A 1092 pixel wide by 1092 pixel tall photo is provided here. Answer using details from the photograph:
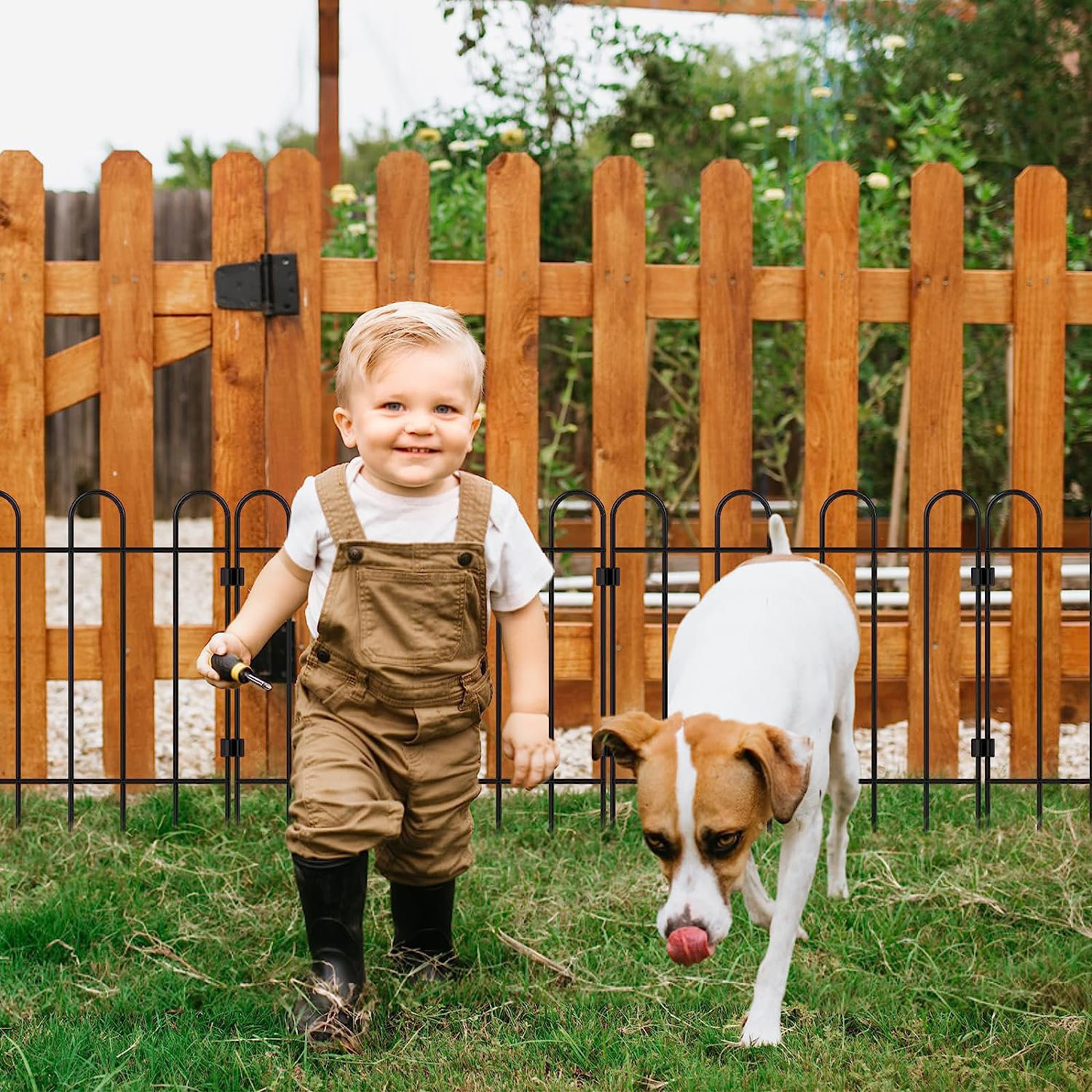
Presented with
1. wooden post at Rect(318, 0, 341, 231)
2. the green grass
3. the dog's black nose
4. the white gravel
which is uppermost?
wooden post at Rect(318, 0, 341, 231)

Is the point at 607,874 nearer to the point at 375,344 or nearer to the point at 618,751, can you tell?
the point at 618,751

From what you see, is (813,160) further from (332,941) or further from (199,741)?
(332,941)

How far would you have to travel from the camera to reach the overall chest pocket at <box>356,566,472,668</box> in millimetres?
2527

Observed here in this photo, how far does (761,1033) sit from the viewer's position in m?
2.44

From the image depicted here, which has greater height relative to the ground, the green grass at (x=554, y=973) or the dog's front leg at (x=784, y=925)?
the dog's front leg at (x=784, y=925)

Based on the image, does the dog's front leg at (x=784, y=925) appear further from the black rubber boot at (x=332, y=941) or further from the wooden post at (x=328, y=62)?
the wooden post at (x=328, y=62)

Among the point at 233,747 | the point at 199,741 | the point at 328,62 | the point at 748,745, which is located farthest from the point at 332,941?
the point at 328,62

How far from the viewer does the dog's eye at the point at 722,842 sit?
2025 millimetres

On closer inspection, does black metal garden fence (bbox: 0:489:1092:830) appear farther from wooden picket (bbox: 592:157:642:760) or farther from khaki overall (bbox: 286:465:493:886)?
khaki overall (bbox: 286:465:493:886)

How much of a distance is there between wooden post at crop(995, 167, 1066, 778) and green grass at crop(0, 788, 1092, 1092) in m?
0.65

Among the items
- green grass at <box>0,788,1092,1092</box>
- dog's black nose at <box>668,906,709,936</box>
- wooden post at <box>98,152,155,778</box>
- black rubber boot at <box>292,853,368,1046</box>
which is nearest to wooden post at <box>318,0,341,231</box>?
wooden post at <box>98,152,155,778</box>

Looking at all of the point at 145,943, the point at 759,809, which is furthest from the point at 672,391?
the point at 759,809

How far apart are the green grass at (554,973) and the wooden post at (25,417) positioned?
52 centimetres

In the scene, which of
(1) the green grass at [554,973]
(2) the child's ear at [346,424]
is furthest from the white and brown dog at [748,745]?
(2) the child's ear at [346,424]
